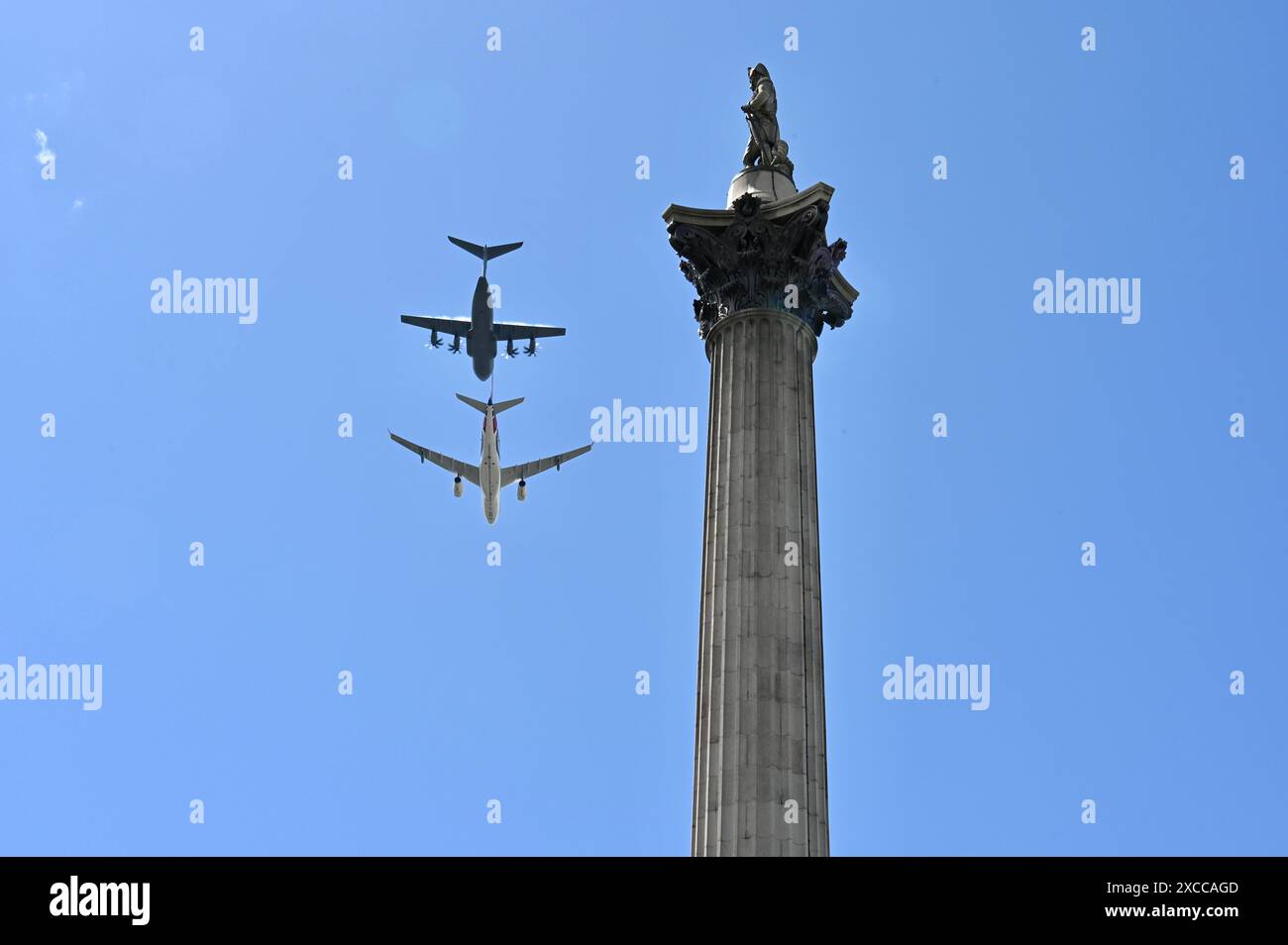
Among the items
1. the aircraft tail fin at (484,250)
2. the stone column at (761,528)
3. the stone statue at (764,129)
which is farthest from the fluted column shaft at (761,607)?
the aircraft tail fin at (484,250)

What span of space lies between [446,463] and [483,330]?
6709 millimetres

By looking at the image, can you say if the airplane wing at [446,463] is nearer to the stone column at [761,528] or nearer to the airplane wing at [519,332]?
the airplane wing at [519,332]

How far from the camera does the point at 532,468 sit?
8912cm

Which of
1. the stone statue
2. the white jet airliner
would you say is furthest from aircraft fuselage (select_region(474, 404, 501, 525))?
the stone statue

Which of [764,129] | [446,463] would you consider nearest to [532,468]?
[446,463]

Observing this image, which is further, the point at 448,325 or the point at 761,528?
the point at 448,325

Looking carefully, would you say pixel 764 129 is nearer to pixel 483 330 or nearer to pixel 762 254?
pixel 762 254

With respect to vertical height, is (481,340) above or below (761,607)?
above

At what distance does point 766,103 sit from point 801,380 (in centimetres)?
1009

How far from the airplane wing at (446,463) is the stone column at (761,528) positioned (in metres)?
37.9

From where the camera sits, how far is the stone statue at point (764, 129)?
52.8 meters
